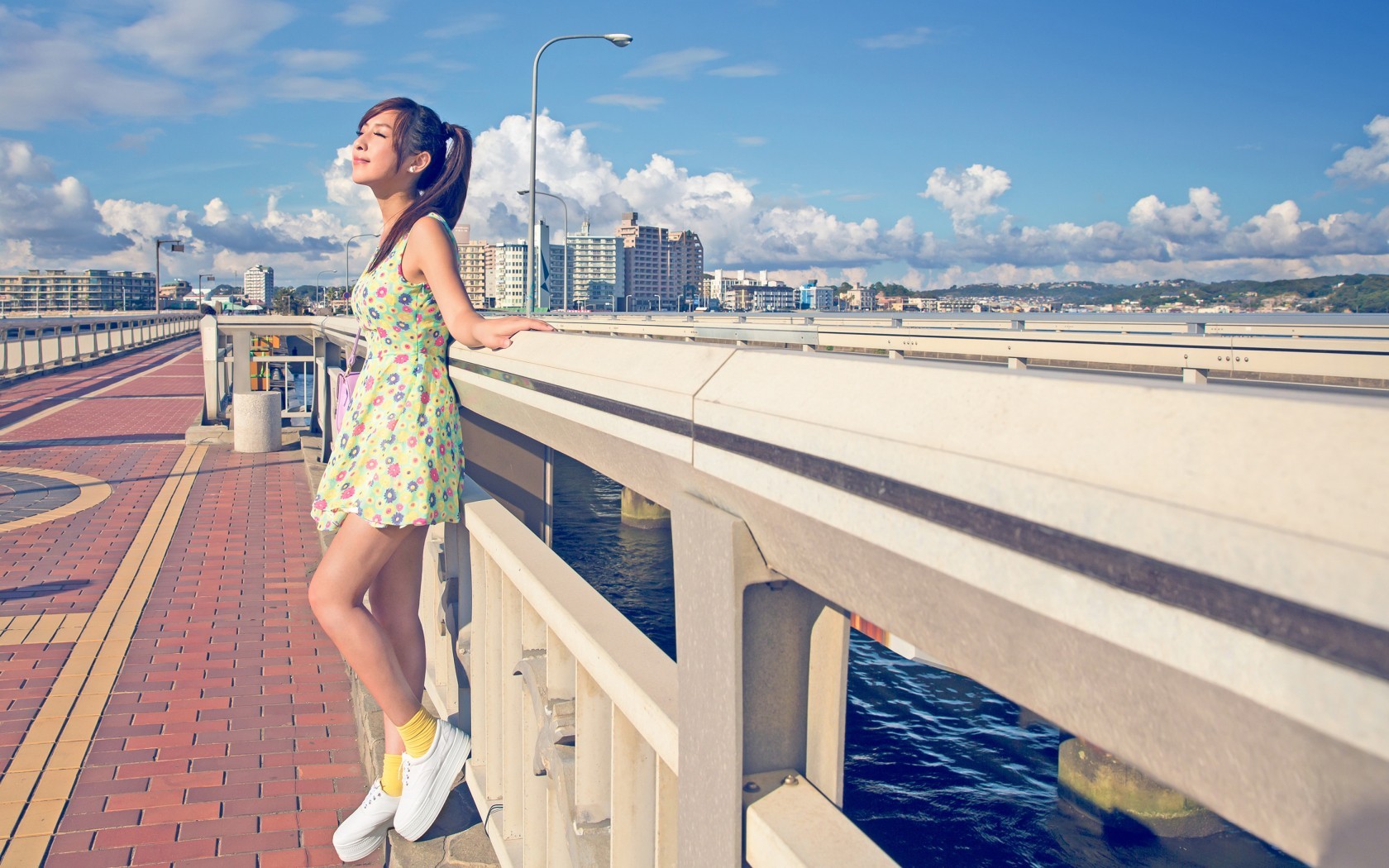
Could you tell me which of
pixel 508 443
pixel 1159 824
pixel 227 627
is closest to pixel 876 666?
pixel 1159 824

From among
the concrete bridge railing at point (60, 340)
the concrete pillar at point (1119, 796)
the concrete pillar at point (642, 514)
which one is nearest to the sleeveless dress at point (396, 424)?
the concrete pillar at point (1119, 796)

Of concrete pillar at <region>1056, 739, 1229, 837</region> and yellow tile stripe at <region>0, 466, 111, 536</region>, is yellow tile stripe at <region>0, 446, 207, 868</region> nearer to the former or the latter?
yellow tile stripe at <region>0, 466, 111, 536</region>

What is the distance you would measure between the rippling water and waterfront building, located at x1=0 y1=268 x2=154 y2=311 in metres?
140

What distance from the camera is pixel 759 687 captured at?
125 centimetres

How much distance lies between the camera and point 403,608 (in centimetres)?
296

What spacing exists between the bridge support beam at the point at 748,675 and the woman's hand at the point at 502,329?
3.79ft

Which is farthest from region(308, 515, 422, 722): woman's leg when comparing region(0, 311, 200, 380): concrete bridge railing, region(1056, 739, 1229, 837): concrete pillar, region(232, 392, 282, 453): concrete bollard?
region(0, 311, 200, 380): concrete bridge railing

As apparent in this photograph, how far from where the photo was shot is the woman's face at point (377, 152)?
2.81 metres

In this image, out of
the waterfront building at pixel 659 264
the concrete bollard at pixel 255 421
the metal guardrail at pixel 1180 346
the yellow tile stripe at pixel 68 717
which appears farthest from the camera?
the waterfront building at pixel 659 264

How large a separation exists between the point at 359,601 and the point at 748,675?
1.68 meters

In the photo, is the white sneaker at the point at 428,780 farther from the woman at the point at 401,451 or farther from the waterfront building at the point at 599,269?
the waterfront building at the point at 599,269

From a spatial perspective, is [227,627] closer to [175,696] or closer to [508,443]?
[175,696]

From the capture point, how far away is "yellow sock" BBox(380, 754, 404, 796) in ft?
9.59

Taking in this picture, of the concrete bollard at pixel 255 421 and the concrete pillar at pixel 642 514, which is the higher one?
the concrete bollard at pixel 255 421
